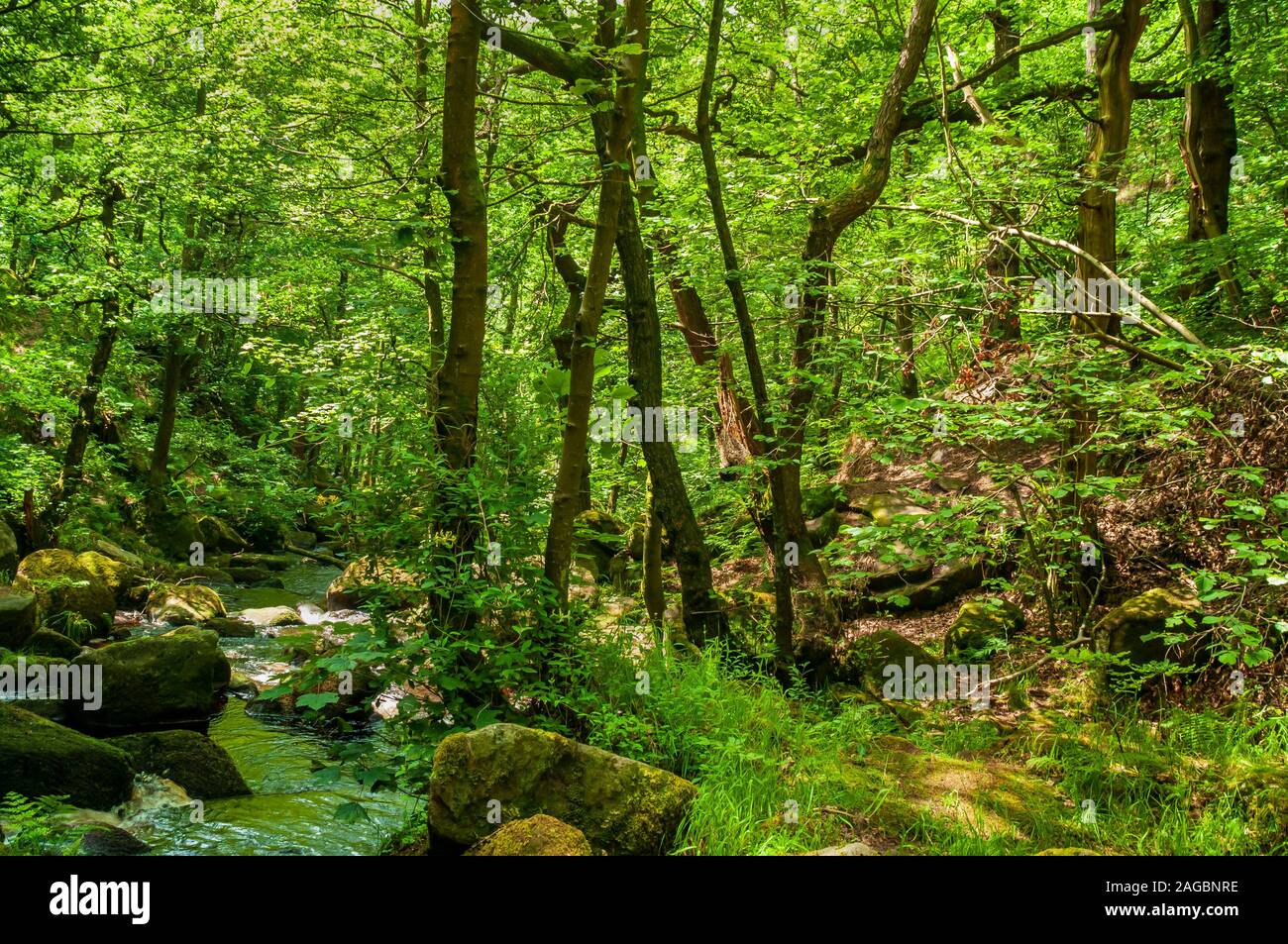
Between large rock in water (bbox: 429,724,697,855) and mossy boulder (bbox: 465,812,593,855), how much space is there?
0.32 metres

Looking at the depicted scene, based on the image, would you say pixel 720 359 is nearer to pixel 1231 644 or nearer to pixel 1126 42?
pixel 1126 42

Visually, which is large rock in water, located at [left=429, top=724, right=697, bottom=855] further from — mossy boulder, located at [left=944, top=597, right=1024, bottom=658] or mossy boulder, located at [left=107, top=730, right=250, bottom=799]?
mossy boulder, located at [left=944, top=597, right=1024, bottom=658]

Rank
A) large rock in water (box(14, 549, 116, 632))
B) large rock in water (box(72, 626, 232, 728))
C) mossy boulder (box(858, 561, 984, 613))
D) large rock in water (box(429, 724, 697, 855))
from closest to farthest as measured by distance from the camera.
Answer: large rock in water (box(429, 724, 697, 855))
large rock in water (box(72, 626, 232, 728))
large rock in water (box(14, 549, 116, 632))
mossy boulder (box(858, 561, 984, 613))

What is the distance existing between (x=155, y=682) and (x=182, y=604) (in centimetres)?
411

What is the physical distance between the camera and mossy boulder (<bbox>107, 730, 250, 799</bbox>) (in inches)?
237

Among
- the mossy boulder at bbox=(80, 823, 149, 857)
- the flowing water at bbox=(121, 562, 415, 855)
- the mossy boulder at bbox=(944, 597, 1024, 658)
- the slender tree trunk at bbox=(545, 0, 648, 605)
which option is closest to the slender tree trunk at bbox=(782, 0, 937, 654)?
the mossy boulder at bbox=(944, 597, 1024, 658)

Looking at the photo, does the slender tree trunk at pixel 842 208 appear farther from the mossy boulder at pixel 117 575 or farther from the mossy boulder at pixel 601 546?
the mossy boulder at pixel 117 575

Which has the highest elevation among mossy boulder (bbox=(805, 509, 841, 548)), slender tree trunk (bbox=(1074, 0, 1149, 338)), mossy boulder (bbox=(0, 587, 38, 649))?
slender tree trunk (bbox=(1074, 0, 1149, 338))

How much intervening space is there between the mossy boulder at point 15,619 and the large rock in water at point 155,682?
4.84 ft

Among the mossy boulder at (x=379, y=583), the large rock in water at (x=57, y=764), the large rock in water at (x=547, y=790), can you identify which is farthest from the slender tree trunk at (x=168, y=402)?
the large rock in water at (x=547, y=790)

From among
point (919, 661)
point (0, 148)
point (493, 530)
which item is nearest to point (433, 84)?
point (0, 148)

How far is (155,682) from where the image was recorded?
24.4ft

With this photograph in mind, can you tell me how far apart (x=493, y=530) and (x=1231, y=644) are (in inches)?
220
